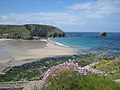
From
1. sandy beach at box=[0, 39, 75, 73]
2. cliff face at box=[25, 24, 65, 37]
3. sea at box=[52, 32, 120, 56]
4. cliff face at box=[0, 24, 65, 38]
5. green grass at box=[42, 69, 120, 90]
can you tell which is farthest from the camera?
cliff face at box=[25, 24, 65, 37]

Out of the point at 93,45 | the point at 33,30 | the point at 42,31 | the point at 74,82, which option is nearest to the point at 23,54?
the point at 93,45

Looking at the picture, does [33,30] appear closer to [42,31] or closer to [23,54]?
[42,31]

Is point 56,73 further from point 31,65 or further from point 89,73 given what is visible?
point 31,65

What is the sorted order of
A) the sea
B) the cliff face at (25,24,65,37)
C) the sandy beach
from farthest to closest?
1. the cliff face at (25,24,65,37)
2. the sea
3. the sandy beach

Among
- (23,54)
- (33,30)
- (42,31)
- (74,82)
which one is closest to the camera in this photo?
(74,82)

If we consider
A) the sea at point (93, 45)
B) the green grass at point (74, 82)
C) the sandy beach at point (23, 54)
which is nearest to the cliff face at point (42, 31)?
the sea at point (93, 45)

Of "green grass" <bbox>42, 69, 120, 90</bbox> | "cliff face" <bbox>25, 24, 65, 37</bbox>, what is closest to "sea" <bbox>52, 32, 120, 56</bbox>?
"cliff face" <bbox>25, 24, 65, 37</bbox>

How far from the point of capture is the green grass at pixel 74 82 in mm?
7977

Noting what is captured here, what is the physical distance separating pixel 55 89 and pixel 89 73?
1.35m

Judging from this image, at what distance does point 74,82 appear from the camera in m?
8.05

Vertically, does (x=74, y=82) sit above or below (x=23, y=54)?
above

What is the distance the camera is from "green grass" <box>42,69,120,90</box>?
7.98m

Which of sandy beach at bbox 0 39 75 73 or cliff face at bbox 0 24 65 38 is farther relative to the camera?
cliff face at bbox 0 24 65 38

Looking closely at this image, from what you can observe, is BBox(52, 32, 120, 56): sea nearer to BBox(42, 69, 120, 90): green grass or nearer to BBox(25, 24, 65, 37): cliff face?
BBox(25, 24, 65, 37): cliff face
